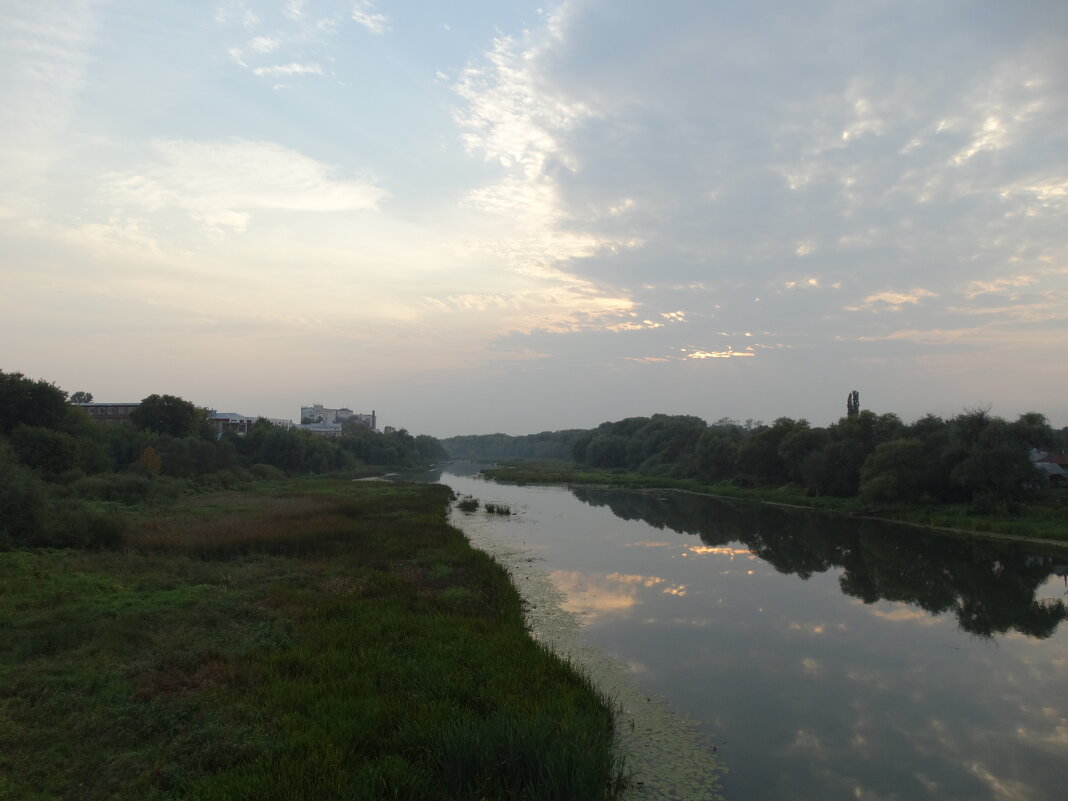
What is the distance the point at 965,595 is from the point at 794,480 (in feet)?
A: 121

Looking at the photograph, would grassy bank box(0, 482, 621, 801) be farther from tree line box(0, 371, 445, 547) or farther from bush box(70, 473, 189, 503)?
bush box(70, 473, 189, 503)

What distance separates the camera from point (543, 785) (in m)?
6.36

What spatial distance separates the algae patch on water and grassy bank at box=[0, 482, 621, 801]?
1.56 feet

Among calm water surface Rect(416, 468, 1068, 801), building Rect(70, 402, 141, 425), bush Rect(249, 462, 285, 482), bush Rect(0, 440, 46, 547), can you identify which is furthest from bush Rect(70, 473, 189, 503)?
building Rect(70, 402, 141, 425)

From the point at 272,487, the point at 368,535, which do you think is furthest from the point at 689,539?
the point at 272,487

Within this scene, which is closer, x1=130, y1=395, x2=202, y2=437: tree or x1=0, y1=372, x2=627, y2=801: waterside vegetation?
x1=0, y1=372, x2=627, y2=801: waterside vegetation

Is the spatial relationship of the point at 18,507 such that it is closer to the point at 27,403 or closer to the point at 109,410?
the point at 27,403

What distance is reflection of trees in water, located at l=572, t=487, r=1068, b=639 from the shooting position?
17.6 metres

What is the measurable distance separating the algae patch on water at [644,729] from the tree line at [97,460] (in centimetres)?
1573

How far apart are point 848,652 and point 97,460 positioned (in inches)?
1739

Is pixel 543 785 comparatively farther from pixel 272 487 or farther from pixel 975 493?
pixel 272 487

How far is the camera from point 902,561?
2508cm

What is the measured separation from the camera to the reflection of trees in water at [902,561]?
57.7ft

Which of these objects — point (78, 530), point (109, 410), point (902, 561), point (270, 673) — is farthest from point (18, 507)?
point (109, 410)
